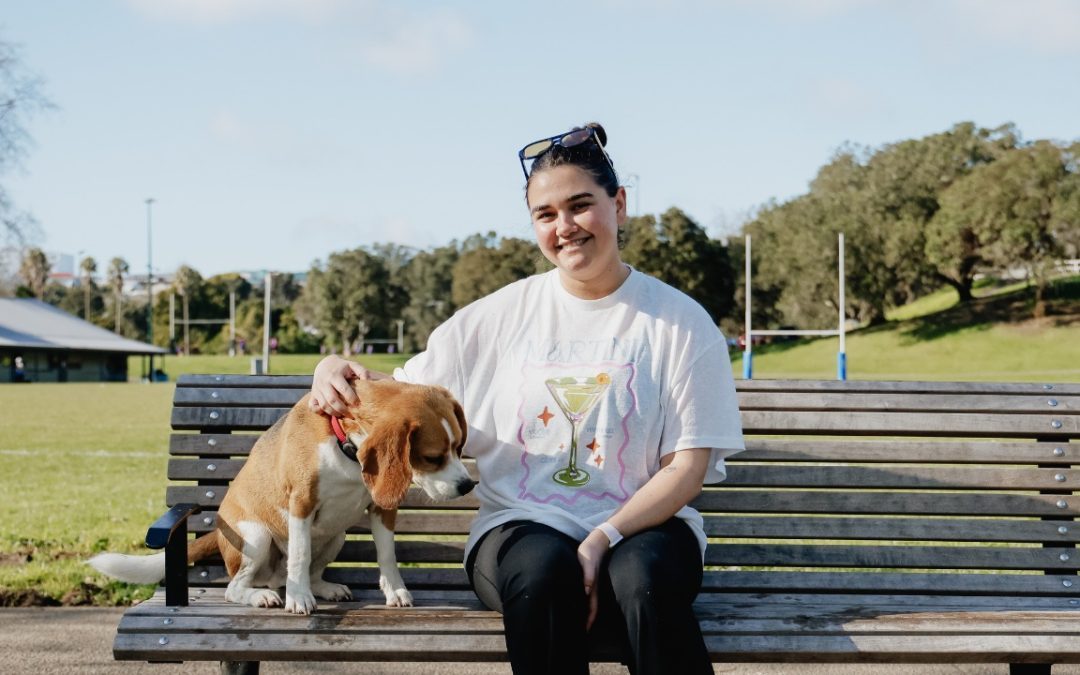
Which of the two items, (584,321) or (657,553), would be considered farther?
(584,321)

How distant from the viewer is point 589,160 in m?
3.07

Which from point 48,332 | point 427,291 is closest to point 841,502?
point 48,332

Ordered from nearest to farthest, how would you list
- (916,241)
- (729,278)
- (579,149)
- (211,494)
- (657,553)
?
1. (657,553)
2. (579,149)
3. (211,494)
4. (916,241)
5. (729,278)

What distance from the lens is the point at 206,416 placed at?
12.0 feet

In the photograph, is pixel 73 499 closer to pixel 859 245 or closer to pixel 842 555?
pixel 842 555

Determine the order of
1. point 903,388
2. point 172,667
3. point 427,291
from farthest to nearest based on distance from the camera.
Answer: point 427,291
point 172,667
point 903,388

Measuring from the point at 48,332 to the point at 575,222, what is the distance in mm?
71186

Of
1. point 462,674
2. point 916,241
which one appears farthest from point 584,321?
point 916,241

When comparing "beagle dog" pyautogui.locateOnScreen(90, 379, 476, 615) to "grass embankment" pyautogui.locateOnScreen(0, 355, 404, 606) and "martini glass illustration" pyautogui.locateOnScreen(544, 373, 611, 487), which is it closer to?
"martini glass illustration" pyautogui.locateOnScreen(544, 373, 611, 487)

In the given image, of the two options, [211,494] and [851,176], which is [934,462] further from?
[851,176]

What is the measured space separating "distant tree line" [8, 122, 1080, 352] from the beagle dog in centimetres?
3917

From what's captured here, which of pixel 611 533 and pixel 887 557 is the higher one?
pixel 611 533

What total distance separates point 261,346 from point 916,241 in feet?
178

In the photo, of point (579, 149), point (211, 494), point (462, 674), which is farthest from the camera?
point (462, 674)
